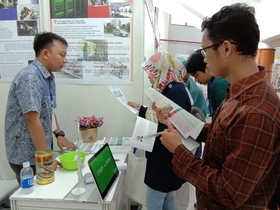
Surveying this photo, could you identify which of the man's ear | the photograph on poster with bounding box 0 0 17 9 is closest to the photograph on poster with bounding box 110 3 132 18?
the man's ear

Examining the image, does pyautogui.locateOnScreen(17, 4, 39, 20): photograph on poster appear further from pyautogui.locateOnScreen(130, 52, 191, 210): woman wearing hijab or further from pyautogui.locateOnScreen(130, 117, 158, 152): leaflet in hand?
pyautogui.locateOnScreen(130, 117, 158, 152): leaflet in hand

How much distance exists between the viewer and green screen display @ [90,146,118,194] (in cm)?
106

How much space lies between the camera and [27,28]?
1.99 m

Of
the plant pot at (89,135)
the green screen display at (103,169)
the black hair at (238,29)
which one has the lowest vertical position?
the plant pot at (89,135)

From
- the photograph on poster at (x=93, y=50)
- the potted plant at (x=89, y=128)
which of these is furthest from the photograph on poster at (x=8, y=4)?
the potted plant at (x=89, y=128)

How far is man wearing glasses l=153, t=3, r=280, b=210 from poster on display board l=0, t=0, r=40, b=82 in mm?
1649

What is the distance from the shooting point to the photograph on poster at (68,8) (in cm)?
190

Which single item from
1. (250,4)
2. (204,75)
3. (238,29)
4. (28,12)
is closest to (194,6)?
(250,4)

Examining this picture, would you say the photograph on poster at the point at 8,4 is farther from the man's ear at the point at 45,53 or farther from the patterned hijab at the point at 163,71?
the patterned hijab at the point at 163,71

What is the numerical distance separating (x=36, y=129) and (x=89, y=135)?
0.58 meters

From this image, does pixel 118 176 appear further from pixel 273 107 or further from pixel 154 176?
pixel 273 107

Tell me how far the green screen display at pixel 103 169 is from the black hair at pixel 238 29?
2.34ft

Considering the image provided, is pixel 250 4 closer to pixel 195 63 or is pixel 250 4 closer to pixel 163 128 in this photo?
pixel 195 63

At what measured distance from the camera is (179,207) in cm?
210
